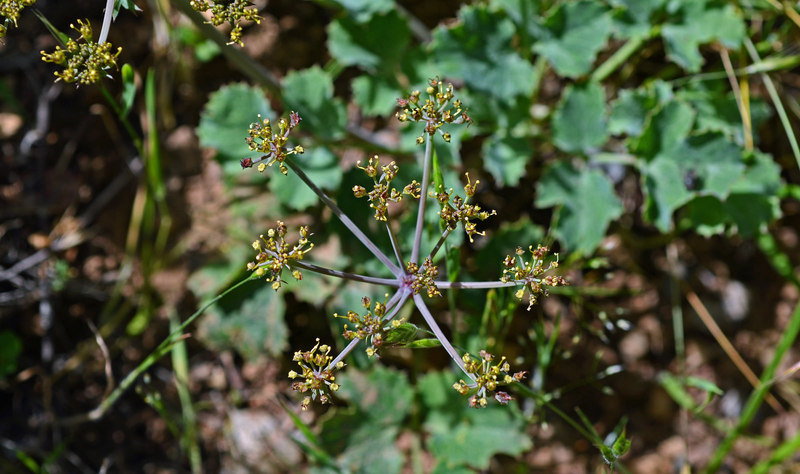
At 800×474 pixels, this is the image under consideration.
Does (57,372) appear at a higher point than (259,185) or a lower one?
lower

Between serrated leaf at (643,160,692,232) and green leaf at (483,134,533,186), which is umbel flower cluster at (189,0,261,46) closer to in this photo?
green leaf at (483,134,533,186)

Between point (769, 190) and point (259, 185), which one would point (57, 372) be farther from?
point (769, 190)

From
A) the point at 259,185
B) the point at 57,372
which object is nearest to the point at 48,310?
the point at 57,372

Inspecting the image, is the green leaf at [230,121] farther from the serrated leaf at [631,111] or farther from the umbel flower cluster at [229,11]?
the serrated leaf at [631,111]

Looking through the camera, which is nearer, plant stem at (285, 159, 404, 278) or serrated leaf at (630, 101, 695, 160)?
plant stem at (285, 159, 404, 278)

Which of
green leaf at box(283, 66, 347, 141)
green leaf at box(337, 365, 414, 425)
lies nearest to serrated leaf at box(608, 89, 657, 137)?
green leaf at box(283, 66, 347, 141)

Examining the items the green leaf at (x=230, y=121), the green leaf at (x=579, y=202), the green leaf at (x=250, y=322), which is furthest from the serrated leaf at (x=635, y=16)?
the green leaf at (x=250, y=322)
